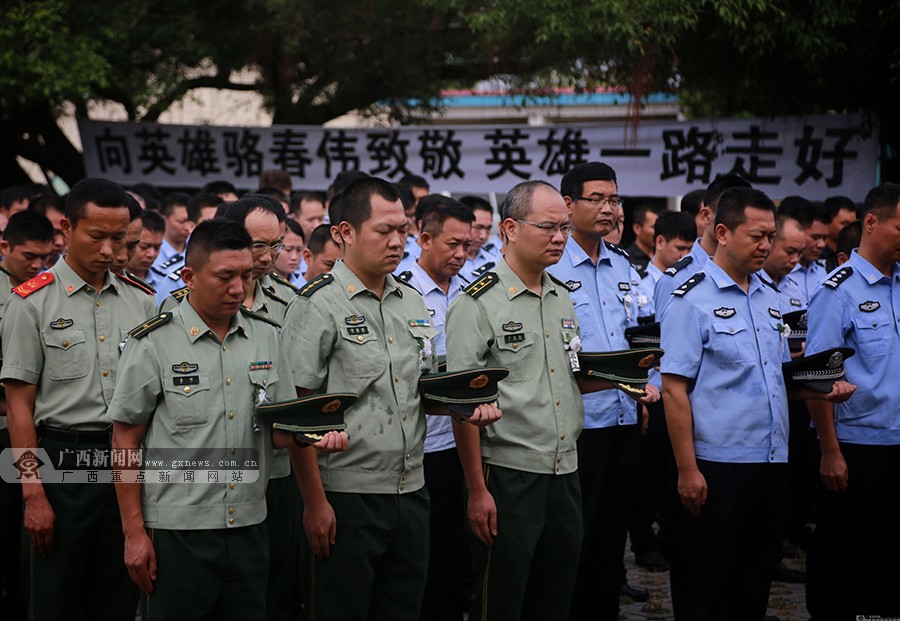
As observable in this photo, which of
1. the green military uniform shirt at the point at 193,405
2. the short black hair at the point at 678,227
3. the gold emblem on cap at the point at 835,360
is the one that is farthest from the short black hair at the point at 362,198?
the short black hair at the point at 678,227

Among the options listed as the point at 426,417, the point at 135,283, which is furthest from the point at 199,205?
the point at 426,417

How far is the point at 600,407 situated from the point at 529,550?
3.03 feet

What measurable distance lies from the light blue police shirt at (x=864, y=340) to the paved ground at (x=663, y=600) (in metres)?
1.32

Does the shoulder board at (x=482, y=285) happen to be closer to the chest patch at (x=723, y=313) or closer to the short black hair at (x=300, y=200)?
the chest patch at (x=723, y=313)

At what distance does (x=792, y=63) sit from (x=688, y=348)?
630 cm

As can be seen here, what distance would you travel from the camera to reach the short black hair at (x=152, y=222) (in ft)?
21.1

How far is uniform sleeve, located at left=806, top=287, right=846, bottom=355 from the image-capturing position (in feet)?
16.0

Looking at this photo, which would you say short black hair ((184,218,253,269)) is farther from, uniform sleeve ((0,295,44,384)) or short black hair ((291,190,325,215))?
short black hair ((291,190,325,215))

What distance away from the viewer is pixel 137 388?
3.36m

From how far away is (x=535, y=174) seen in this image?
425 inches

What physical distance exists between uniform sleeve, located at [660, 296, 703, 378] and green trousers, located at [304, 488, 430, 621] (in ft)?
4.18

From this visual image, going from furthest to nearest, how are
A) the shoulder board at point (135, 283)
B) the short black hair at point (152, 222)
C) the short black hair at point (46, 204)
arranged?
the short black hair at point (46, 204)
the short black hair at point (152, 222)
the shoulder board at point (135, 283)

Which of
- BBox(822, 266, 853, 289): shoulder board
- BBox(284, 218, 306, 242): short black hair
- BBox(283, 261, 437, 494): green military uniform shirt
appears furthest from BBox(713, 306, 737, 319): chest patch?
BBox(284, 218, 306, 242): short black hair

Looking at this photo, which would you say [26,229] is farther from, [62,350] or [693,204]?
[693,204]
